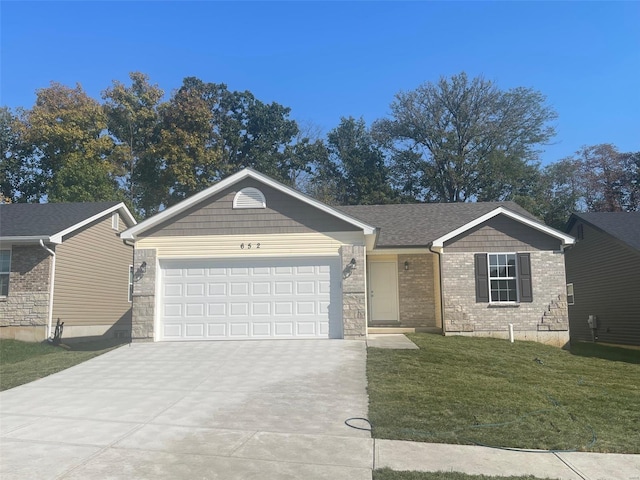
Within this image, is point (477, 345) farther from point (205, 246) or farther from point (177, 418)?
point (177, 418)

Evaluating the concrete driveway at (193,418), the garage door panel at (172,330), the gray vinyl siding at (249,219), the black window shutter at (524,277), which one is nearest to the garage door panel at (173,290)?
the garage door panel at (172,330)

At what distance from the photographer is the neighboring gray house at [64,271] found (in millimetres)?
16641

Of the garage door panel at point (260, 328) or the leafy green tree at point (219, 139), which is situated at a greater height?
the leafy green tree at point (219, 139)

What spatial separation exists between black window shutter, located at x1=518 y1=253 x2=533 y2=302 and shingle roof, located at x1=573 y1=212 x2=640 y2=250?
3.32 metres

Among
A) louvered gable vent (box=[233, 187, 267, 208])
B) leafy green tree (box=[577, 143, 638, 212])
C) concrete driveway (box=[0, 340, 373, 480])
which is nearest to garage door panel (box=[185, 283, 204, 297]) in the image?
louvered gable vent (box=[233, 187, 267, 208])

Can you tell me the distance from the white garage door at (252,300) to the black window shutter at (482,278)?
14.3 feet

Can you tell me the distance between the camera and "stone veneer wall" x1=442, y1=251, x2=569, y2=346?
15055 mm

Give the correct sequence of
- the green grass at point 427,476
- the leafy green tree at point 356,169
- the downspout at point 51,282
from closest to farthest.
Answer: the green grass at point 427,476 → the downspout at point 51,282 → the leafy green tree at point 356,169

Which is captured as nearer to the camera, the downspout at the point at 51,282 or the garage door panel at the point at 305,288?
the garage door panel at the point at 305,288

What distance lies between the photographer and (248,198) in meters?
14.2

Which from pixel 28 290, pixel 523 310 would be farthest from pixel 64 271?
pixel 523 310

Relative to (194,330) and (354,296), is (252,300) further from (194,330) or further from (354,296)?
(354,296)

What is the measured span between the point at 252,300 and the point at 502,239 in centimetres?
748

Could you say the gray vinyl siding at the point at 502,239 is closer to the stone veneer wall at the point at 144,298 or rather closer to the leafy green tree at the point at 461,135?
the stone veneer wall at the point at 144,298
